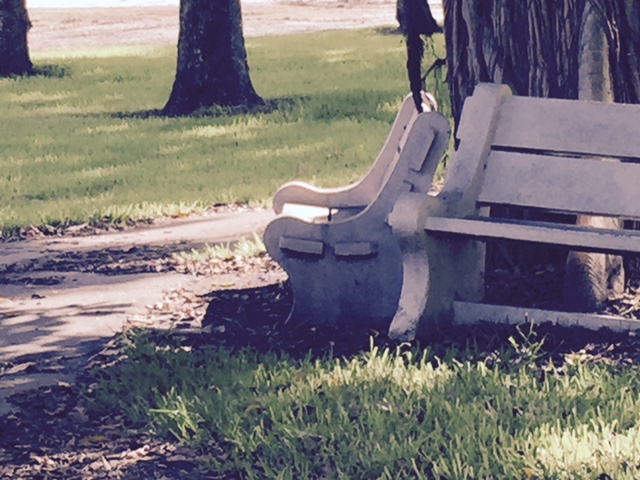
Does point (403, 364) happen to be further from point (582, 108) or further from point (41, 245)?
point (41, 245)

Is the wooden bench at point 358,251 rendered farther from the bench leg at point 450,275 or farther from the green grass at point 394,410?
the green grass at point 394,410

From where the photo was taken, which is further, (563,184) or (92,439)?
(563,184)

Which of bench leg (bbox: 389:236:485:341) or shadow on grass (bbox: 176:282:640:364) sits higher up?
bench leg (bbox: 389:236:485:341)

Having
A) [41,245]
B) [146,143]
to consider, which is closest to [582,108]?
[41,245]

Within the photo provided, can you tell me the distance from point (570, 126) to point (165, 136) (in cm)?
889

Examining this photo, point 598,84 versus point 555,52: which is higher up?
point 555,52

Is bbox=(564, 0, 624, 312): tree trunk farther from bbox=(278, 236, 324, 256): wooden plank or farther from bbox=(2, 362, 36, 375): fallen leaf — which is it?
bbox=(2, 362, 36, 375): fallen leaf

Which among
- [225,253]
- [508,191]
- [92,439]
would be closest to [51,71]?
[225,253]

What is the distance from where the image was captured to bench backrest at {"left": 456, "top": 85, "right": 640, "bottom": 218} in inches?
225

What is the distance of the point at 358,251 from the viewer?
601 centimetres

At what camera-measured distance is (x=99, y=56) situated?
78.3 ft

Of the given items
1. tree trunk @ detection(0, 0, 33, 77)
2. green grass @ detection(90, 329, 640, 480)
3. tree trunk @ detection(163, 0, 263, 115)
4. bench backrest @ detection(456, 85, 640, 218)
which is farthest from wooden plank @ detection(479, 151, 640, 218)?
tree trunk @ detection(0, 0, 33, 77)

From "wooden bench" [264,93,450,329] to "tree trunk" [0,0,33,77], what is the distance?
1618 centimetres

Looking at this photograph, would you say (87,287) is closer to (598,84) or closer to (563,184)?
(563,184)
